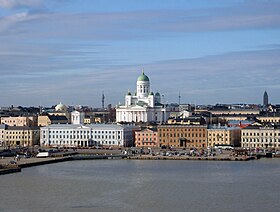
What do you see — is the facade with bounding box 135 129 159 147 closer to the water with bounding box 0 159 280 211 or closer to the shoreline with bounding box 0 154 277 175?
the shoreline with bounding box 0 154 277 175

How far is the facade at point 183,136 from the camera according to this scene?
42.9 meters

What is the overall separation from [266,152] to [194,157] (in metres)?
4.26

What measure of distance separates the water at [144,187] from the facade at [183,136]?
11.2m

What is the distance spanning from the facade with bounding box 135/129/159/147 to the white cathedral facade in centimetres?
943

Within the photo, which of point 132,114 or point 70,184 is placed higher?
point 132,114

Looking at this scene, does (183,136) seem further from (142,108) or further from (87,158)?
(142,108)

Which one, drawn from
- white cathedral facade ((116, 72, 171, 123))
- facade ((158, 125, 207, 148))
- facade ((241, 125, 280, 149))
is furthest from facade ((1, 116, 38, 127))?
facade ((241, 125, 280, 149))

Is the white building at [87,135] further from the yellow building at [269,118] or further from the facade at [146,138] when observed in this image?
the yellow building at [269,118]

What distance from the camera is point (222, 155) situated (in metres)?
36.4

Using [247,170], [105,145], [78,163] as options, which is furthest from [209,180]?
[105,145]

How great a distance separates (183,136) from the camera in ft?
142

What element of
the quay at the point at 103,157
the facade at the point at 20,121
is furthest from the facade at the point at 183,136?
the facade at the point at 20,121

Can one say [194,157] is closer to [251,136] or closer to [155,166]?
[155,166]

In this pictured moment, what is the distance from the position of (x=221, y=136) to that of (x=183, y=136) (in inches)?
83.7
